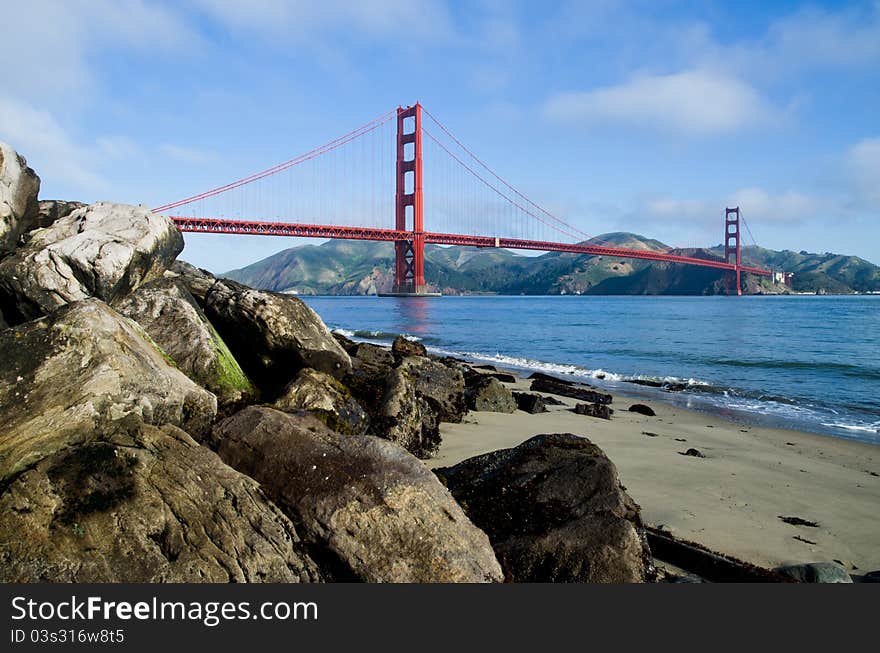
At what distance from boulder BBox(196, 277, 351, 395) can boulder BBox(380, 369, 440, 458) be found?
68cm

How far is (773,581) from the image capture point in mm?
3217

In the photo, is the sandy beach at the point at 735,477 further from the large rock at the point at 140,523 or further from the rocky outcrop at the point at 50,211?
the rocky outcrop at the point at 50,211

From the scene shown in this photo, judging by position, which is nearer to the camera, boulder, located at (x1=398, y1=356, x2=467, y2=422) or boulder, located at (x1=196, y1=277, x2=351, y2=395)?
boulder, located at (x1=196, y1=277, x2=351, y2=395)

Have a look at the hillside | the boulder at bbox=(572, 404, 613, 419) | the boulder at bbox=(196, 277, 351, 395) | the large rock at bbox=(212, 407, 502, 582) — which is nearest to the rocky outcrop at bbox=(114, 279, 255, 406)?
the boulder at bbox=(196, 277, 351, 395)

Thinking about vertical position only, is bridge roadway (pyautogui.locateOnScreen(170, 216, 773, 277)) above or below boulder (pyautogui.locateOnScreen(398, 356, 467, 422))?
above

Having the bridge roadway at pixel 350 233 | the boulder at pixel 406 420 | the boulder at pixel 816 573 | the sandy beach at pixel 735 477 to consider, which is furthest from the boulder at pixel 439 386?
the bridge roadway at pixel 350 233

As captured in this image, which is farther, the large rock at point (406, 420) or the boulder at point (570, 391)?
the boulder at point (570, 391)

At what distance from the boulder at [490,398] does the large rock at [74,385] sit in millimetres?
5219

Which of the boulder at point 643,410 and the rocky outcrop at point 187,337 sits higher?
the rocky outcrop at point 187,337

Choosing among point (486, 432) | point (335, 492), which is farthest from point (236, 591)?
point (486, 432)

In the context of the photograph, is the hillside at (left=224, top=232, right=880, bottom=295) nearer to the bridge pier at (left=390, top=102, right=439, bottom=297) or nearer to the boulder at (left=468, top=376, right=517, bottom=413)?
the bridge pier at (left=390, top=102, right=439, bottom=297)

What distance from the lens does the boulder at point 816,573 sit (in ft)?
10.9

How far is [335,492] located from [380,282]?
170 metres

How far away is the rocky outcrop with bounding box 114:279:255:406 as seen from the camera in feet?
16.9
